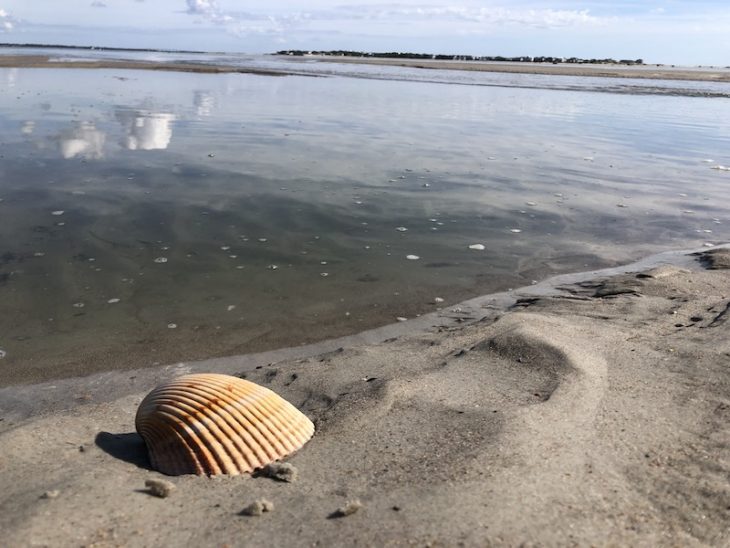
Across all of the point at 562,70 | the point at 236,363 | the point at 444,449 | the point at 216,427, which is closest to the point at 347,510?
the point at 444,449

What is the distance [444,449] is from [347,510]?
0.76 m

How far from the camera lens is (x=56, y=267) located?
6.23m

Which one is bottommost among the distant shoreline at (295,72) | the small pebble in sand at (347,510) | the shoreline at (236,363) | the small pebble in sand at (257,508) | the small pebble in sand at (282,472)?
the shoreline at (236,363)

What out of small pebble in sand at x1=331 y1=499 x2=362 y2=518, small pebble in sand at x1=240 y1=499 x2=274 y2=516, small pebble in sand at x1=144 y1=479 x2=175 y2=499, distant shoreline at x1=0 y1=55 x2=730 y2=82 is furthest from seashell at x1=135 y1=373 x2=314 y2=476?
distant shoreline at x1=0 y1=55 x2=730 y2=82

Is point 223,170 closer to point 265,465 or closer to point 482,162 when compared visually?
point 482,162

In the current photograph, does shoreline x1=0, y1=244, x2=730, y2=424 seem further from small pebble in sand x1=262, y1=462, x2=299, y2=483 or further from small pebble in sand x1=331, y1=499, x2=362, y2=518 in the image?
small pebble in sand x1=331, y1=499, x2=362, y2=518

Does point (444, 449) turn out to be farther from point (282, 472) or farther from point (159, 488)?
point (159, 488)

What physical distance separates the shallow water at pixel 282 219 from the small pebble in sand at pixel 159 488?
2207 mm

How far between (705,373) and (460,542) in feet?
8.47

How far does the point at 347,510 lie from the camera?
102 inches

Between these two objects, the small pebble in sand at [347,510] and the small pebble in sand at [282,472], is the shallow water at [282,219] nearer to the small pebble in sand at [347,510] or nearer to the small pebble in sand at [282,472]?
the small pebble in sand at [282,472]

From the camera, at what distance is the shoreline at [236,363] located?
4305 mm

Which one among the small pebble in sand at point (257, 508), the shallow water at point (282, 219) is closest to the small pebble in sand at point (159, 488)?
the small pebble in sand at point (257, 508)

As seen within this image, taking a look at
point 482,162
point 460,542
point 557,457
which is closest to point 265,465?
point 460,542
